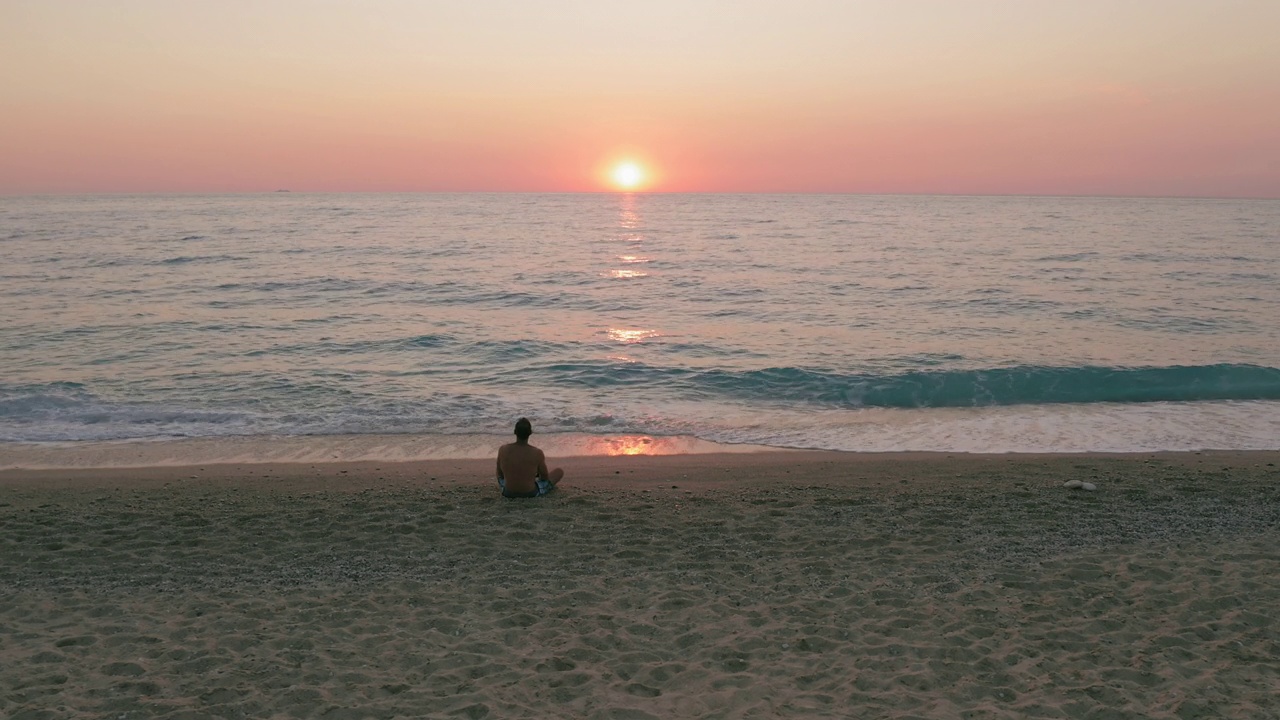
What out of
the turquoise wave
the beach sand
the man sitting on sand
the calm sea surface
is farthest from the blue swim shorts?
the turquoise wave

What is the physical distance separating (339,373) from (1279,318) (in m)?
26.8

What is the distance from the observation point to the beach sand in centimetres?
543

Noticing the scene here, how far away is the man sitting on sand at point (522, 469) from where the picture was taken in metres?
9.52

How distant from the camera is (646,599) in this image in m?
6.82

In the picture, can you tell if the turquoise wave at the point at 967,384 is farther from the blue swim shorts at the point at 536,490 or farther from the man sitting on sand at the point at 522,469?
the man sitting on sand at the point at 522,469

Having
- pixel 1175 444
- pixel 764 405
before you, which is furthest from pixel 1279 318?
pixel 764 405

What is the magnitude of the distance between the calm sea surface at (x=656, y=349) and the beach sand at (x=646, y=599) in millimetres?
4338

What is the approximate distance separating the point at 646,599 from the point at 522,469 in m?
3.11

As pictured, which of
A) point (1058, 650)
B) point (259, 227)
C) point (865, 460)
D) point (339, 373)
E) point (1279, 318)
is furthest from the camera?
point (259, 227)

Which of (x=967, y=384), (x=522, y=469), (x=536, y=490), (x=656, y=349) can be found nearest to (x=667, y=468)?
(x=536, y=490)

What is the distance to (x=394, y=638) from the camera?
20.2ft

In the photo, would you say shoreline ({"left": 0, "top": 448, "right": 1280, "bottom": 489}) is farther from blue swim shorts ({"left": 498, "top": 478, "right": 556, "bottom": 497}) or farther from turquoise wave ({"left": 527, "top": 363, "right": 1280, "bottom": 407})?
turquoise wave ({"left": 527, "top": 363, "right": 1280, "bottom": 407})

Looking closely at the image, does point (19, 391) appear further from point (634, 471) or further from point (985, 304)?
point (985, 304)

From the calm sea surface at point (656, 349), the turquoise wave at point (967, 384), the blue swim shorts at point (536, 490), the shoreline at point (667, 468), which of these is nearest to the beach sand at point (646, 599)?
the blue swim shorts at point (536, 490)
